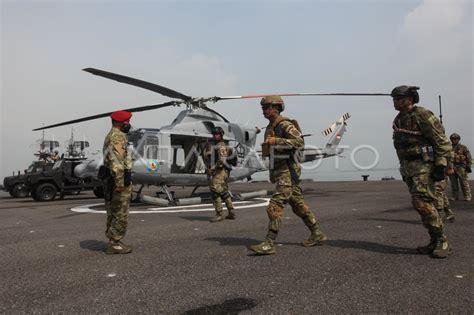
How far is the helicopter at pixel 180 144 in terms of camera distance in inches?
433

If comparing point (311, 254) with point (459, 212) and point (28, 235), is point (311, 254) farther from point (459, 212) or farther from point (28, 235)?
point (459, 212)

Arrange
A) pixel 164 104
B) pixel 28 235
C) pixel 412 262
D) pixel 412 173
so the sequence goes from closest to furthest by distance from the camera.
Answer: pixel 412 262
pixel 412 173
pixel 28 235
pixel 164 104

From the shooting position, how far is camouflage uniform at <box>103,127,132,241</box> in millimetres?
4879

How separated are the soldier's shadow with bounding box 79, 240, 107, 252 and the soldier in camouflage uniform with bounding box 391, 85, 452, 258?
13.6ft

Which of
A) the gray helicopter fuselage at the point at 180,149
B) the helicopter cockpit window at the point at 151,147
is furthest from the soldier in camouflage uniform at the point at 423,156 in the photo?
the helicopter cockpit window at the point at 151,147

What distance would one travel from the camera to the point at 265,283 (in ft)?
11.3

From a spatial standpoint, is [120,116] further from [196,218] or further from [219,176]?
[196,218]

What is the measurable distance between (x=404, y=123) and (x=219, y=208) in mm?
4267

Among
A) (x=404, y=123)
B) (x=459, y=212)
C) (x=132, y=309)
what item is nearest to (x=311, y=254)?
(x=404, y=123)

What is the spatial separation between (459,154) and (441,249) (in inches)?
290

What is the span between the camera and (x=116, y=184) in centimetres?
487

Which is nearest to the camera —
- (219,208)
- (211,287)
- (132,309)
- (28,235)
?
(132,309)

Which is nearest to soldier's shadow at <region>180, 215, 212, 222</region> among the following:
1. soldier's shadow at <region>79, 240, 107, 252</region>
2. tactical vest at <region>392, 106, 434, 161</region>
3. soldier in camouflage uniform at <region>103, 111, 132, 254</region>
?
soldier's shadow at <region>79, 240, 107, 252</region>

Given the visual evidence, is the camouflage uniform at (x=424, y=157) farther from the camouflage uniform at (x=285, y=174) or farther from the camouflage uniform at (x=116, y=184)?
the camouflage uniform at (x=116, y=184)
